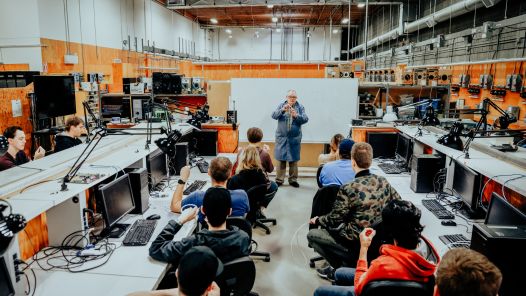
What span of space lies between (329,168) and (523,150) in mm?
1830

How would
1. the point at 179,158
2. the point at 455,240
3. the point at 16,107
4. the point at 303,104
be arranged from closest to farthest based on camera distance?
the point at 455,240 < the point at 179,158 < the point at 16,107 < the point at 303,104

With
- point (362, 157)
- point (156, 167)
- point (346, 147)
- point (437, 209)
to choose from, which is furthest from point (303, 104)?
point (362, 157)

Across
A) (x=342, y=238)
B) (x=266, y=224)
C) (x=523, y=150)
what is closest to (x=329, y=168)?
(x=342, y=238)

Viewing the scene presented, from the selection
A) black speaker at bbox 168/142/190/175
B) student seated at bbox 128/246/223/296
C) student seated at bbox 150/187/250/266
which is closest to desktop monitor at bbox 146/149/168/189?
black speaker at bbox 168/142/190/175

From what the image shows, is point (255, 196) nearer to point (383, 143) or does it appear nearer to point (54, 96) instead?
point (383, 143)

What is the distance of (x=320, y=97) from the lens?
6879mm

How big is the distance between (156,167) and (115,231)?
47.3 inches

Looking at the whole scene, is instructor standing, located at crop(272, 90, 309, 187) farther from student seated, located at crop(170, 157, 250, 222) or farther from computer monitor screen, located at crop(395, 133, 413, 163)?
student seated, located at crop(170, 157, 250, 222)

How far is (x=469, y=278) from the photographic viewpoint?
139 cm

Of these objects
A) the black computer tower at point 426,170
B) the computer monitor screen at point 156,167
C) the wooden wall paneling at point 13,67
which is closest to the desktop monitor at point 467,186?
the black computer tower at point 426,170

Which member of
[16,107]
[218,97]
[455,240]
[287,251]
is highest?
[218,97]

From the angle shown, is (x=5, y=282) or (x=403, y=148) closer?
(x=5, y=282)

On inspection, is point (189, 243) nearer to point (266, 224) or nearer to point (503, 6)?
point (266, 224)

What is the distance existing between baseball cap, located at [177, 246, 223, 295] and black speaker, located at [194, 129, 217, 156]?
388cm
